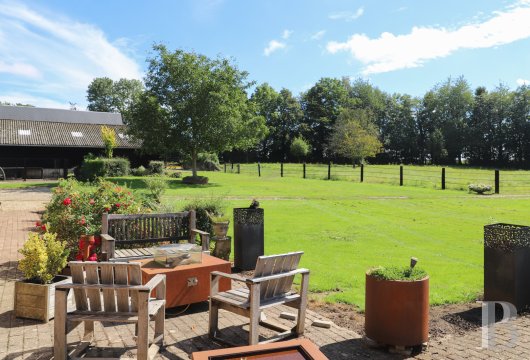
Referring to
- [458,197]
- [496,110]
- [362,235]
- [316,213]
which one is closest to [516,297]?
[362,235]

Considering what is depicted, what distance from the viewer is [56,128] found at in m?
37.0

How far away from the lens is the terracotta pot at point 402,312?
4141mm

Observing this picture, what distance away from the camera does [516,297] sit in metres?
5.25

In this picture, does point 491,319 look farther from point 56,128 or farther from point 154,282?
point 56,128

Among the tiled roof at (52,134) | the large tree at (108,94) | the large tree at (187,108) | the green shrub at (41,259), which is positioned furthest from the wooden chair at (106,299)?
the large tree at (108,94)

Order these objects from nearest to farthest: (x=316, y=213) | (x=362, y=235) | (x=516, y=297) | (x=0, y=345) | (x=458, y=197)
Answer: (x=0, y=345), (x=516, y=297), (x=362, y=235), (x=316, y=213), (x=458, y=197)

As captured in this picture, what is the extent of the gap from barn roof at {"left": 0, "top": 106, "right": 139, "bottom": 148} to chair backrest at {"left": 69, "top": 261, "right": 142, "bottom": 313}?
27084 millimetres

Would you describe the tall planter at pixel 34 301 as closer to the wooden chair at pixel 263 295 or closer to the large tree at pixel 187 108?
the wooden chair at pixel 263 295

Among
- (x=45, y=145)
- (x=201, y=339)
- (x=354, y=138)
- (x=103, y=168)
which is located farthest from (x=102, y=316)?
(x=354, y=138)

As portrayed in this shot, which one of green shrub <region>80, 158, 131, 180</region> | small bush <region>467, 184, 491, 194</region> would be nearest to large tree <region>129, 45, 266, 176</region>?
green shrub <region>80, 158, 131, 180</region>

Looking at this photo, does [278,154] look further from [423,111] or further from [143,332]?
[143,332]

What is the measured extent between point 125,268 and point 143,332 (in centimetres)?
55

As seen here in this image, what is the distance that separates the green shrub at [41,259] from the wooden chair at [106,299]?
1.27 metres

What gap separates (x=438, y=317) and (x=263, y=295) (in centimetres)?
223
